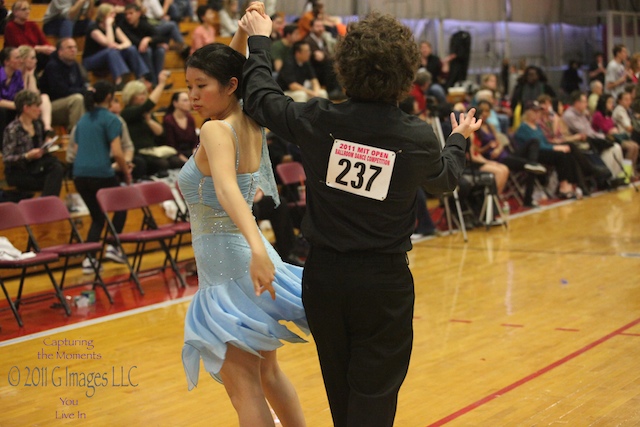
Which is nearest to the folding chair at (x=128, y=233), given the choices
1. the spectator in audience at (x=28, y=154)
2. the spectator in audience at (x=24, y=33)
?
the spectator in audience at (x=28, y=154)

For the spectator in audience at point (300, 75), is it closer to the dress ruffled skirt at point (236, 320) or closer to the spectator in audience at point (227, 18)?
the spectator in audience at point (227, 18)

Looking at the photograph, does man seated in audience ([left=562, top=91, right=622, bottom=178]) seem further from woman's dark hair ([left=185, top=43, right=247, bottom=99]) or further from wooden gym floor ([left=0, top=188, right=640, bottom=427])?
woman's dark hair ([left=185, top=43, right=247, bottom=99])

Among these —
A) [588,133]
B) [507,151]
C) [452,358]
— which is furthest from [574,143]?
[452,358]

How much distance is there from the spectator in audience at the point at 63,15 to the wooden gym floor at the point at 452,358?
174 inches

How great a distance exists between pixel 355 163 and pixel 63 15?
Result: 30.8ft

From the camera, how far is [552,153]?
1274 centimetres

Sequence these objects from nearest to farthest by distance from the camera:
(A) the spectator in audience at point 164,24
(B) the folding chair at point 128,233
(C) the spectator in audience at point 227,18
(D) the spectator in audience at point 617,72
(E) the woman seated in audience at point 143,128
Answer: (B) the folding chair at point 128,233 → (E) the woman seated in audience at point 143,128 → (A) the spectator in audience at point 164,24 → (C) the spectator in audience at point 227,18 → (D) the spectator in audience at point 617,72

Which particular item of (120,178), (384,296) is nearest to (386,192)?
(384,296)

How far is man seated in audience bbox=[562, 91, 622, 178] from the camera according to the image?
13711mm

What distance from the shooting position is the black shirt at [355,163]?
2.52 meters

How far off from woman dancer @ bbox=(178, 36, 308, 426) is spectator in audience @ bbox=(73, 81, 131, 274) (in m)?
5.35

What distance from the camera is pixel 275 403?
10.3 ft

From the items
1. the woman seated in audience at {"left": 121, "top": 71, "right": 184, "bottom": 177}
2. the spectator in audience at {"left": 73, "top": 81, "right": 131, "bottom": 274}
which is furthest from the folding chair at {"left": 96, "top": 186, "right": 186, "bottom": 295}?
the woman seated in audience at {"left": 121, "top": 71, "right": 184, "bottom": 177}

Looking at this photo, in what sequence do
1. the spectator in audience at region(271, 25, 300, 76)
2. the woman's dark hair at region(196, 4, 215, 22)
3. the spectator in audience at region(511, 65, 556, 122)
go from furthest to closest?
1. the spectator in audience at region(511, 65, 556, 122)
2. the woman's dark hair at region(196, 4, 215, 22)
3. the spectator in audience at region(271, 25, 300, 76)
